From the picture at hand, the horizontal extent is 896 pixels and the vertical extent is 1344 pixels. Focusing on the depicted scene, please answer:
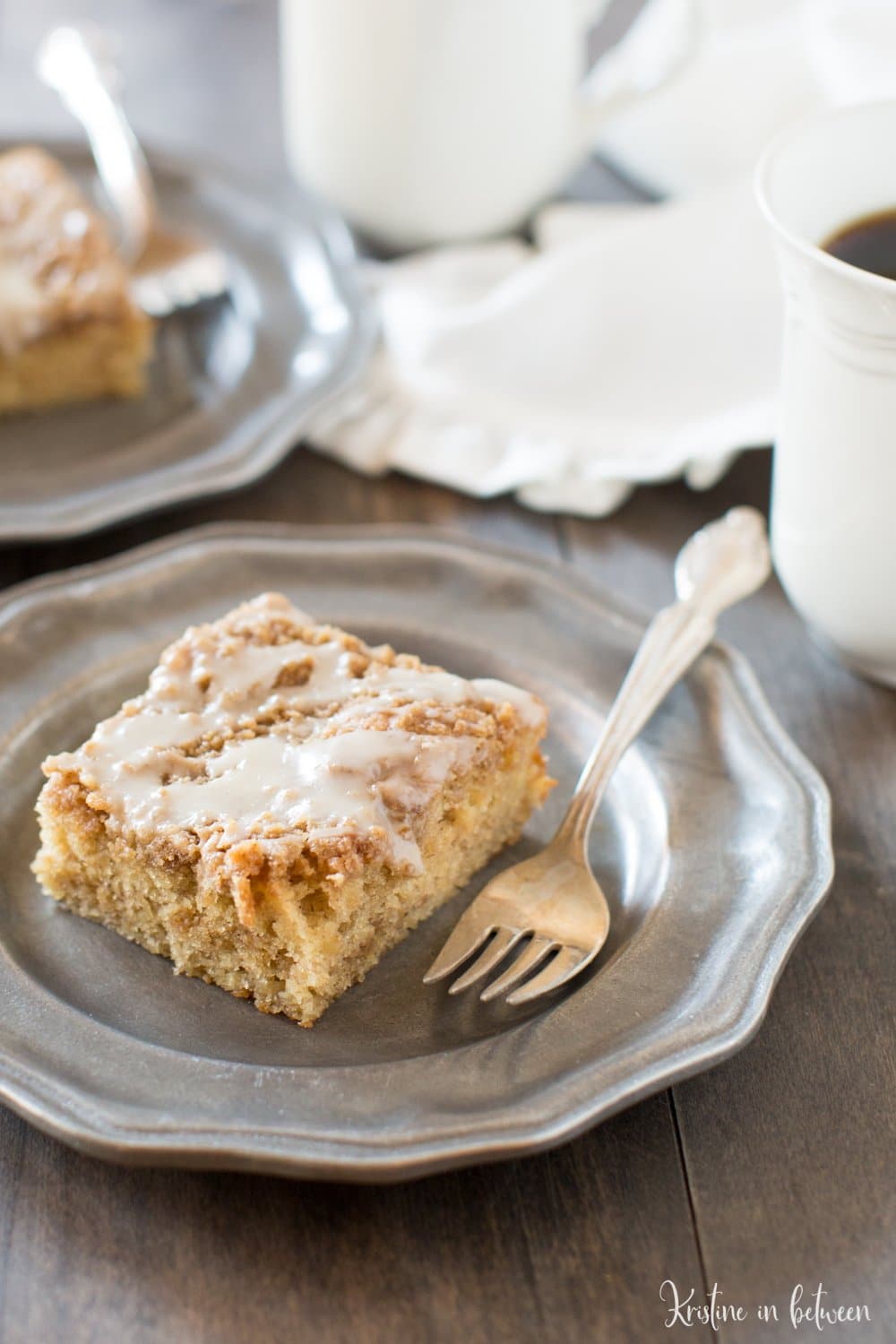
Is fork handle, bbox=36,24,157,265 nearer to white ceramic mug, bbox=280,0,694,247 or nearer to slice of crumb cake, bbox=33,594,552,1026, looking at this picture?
white ceramic mug, bbox=280,0,694,247

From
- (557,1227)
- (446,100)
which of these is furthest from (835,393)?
(446,100)

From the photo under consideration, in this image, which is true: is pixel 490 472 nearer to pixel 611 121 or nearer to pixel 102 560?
pixel 102 560

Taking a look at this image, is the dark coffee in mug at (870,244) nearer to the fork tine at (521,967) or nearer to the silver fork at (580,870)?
the silver fork at (580,870)

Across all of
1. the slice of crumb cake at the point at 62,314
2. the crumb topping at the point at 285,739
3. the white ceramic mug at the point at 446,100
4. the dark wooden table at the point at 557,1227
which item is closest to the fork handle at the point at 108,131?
the slice of crumb cake at the point at 62,314

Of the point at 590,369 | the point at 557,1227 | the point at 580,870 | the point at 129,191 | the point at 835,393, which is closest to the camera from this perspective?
the point at 557,1227

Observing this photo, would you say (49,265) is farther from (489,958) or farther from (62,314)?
(489,958)

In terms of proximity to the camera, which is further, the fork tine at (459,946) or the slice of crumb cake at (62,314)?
the slice of crumb cake at (62,314)
